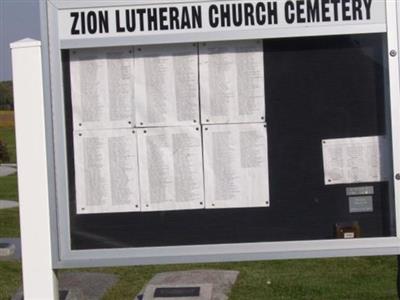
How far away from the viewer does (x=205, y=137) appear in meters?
4.66

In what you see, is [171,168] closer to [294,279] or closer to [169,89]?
[169,89]

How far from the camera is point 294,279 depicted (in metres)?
9.28

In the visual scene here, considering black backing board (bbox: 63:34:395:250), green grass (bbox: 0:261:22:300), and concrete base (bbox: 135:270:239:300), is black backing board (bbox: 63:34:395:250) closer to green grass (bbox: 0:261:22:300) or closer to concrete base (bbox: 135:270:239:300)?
concrete base (bbox: 135:270:239:300)

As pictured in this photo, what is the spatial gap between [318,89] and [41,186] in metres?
1.45

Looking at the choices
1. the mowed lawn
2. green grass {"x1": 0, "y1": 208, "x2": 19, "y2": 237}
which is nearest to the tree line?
green grass {"x1": 0, "y1": 208, "x2": 19, "y2": 237}

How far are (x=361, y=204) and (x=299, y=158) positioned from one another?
0.38 metres

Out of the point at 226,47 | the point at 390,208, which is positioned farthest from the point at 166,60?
the point at 390,208

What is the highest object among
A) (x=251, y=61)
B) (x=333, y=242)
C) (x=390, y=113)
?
(x=251, y=61)

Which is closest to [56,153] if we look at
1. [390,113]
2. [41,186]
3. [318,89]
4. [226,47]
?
[41,186]

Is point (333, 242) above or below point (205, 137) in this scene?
below

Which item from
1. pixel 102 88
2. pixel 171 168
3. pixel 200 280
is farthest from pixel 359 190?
pixel 200 280

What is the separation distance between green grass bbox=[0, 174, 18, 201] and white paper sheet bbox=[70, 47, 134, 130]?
1544cm

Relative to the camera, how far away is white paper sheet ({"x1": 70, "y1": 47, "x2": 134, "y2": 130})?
469cm

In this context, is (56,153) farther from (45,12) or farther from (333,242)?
(333,242)
